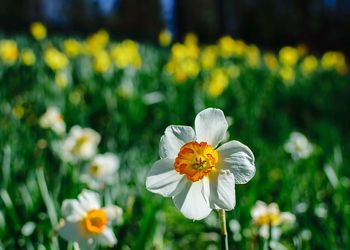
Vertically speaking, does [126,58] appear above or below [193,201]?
below

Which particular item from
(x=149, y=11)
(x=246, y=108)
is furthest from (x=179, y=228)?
(x=149, y=11)

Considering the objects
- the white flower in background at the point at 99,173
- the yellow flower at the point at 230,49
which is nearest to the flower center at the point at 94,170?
the white flower in background at the point at 99,173

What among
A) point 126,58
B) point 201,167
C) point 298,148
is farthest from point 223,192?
point 126,58

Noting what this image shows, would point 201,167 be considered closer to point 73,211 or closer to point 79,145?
point 73,211

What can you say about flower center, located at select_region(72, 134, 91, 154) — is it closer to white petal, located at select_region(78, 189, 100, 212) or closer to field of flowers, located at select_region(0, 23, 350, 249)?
field of flowers, located at select_region(0, 23, 350, 249)

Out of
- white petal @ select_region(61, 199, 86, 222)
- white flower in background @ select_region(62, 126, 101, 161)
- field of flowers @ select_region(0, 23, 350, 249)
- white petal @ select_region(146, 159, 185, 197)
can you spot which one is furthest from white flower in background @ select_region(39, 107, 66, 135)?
white petal @ select_region(146, 159, 185, 197)

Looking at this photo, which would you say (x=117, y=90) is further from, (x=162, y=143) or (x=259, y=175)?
(x=162, y=143)
